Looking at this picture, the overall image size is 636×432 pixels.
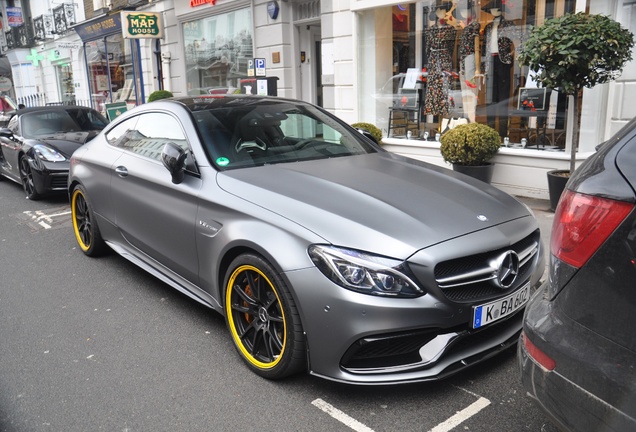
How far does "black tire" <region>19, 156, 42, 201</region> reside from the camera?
29.1 ft

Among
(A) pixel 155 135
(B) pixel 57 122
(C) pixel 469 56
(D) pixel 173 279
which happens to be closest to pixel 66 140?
(B) pixel 57 122

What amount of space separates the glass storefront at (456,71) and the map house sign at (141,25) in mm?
7568

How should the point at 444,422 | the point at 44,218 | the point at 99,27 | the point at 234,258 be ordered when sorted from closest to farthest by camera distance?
the point at 444,422
the point at 234,258
the point at 44,218
the point at 99,27

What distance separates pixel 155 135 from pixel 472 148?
174 inches

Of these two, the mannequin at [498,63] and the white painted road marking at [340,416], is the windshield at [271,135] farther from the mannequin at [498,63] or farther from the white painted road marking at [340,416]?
the mannequin at [498,63]

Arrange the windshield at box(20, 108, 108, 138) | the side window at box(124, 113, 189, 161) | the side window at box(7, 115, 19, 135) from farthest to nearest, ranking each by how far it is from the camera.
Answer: the side window at box(7, 115, 19, 135), the windshield at box(20, 108, 108, 138), the side window at box(124, 113, 189, 161)

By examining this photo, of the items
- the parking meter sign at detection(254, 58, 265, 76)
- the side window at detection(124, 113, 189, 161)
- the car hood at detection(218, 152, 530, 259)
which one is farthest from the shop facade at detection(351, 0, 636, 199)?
the side window at detection(124, 113, 189, 161)

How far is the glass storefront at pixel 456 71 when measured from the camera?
25.5 feet

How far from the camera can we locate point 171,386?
3.27m

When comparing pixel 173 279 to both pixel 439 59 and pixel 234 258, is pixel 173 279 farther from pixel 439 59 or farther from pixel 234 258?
pixel 439 59

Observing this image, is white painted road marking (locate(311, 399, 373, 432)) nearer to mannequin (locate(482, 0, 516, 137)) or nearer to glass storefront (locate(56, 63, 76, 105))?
mannequin (locate(482, 0, 516, 137))

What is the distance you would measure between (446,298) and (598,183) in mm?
1014

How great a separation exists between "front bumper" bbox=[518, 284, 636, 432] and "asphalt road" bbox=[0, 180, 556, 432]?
295mm

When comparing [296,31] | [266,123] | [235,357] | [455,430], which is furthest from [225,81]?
[455,430]
